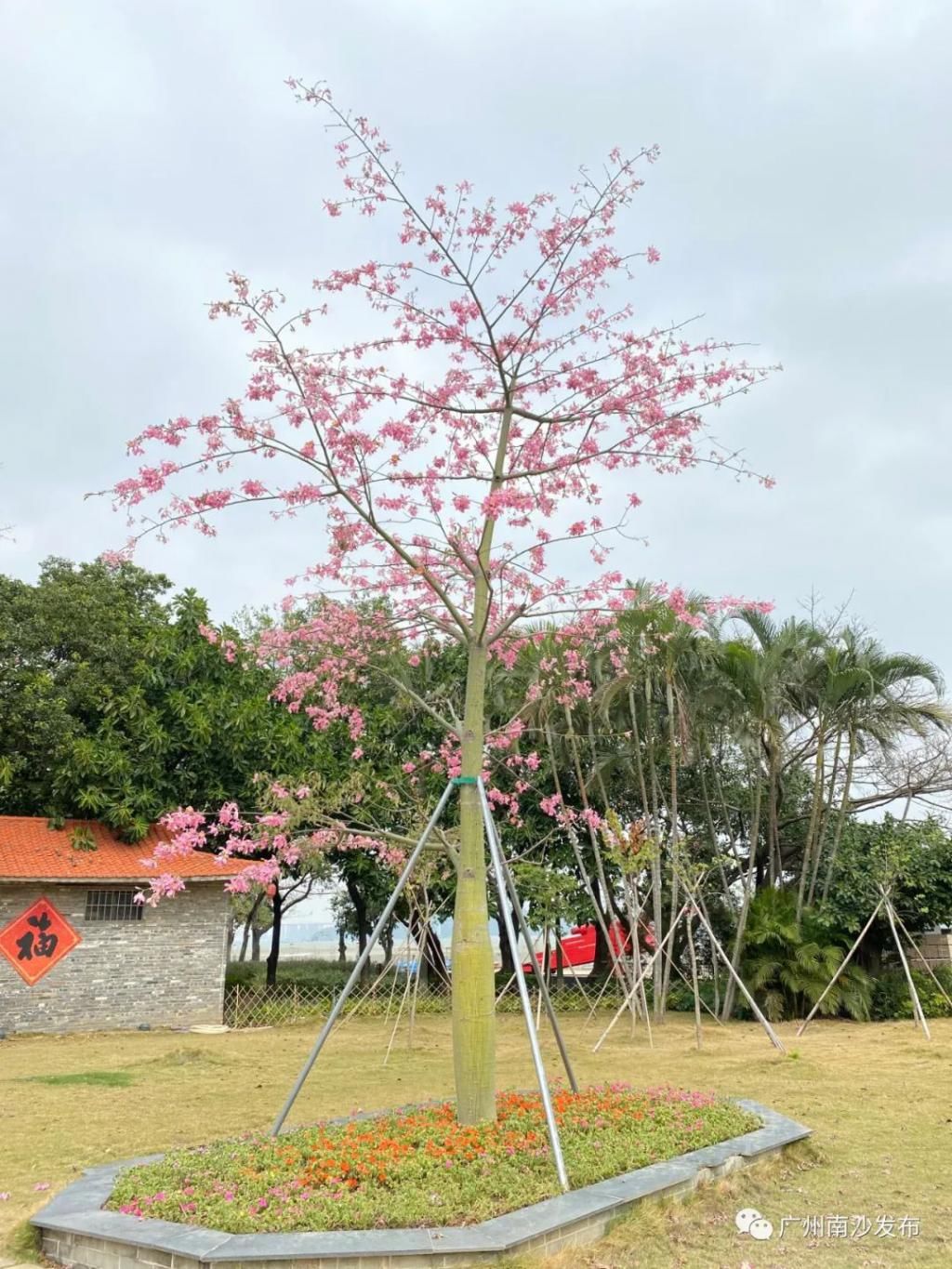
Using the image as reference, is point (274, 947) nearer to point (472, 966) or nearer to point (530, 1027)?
point (472, 966)

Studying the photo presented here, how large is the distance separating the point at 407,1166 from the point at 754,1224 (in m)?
1.59

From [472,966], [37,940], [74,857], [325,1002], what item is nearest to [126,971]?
[37,940]

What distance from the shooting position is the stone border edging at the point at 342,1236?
3.75 meters

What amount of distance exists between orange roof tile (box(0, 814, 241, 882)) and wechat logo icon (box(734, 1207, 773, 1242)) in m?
10.8

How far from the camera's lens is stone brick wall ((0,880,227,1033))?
13.9 meters

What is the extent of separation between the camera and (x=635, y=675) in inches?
596

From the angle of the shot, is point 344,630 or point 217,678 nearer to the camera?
point 344,630

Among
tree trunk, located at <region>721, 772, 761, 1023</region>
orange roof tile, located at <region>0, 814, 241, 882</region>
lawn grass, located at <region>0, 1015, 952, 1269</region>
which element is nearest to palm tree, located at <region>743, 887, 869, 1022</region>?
tree trunk, located at <region>721, 772, 761, 1023</region>

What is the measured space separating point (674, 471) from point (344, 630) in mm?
2904

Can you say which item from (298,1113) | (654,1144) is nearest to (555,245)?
(654,1144)

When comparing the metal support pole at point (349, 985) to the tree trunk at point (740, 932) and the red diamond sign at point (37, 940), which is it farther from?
the tree trunk at point (740, 932)

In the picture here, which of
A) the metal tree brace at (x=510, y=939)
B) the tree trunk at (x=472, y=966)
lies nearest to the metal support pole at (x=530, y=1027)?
the metal tree brace at (x=510, y=939)

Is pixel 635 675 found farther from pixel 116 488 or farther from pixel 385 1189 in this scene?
pixel 385 1189

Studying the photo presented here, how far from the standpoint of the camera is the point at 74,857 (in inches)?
571
